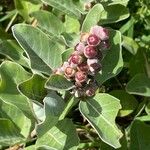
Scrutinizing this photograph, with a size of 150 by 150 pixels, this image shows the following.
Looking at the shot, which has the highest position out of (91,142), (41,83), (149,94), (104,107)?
(41,83)

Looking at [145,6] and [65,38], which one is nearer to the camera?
[65,38]

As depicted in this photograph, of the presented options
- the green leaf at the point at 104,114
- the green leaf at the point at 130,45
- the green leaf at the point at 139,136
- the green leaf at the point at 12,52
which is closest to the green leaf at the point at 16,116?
the green leaf at the point at 12,52

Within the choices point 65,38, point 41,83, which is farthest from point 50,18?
point 41,83

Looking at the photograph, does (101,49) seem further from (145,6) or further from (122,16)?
(145,6)

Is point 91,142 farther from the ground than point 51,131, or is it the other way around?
point 51,131

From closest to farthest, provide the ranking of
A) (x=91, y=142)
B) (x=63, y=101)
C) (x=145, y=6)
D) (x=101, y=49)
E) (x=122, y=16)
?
(x=101, y=49), (x=63, y=101), (x=122, y=16), (x=91, y=142), (x=145, y=6)

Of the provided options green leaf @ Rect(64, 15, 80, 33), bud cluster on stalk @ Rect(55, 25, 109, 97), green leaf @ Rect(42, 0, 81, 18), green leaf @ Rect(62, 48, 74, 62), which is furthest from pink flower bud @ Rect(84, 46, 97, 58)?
green leaf @ Rect(64, 15, 80, 33)

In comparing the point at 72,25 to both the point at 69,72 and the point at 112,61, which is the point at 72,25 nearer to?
the point at 112,61
